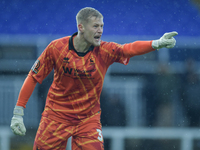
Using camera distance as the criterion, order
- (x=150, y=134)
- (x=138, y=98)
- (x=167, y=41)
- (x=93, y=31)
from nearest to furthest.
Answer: (x=167, y=41), (x=93, y=31), (x=150, y=134), (x=138, y=98)

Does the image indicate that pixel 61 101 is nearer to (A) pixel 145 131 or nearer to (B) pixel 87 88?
A: (B) pixel 87 88

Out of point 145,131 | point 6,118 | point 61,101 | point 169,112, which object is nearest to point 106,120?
point 145,131

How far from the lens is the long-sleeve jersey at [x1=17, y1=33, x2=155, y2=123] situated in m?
3.79

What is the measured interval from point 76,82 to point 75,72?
10cm

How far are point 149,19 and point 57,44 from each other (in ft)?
21.7

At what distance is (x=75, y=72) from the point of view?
378 cm

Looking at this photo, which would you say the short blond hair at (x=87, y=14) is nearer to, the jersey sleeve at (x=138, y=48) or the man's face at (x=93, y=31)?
the man's face at (x=93, y=31)

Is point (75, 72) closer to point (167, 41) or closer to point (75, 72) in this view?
point (75, 72)

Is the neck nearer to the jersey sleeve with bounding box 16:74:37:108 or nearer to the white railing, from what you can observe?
the jersey sleeve with bounding box 16:74:37:108

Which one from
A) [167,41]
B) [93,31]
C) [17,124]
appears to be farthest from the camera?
[17,124]

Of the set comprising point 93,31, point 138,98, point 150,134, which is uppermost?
point 93,31

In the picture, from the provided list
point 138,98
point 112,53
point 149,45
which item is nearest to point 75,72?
point 112,53

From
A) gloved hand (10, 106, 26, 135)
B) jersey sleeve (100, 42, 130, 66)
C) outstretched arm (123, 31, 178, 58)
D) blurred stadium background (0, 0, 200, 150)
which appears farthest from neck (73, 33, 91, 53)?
blurred stadium background (0, 0, 200, 150)

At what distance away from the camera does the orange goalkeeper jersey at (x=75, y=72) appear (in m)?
3.79
